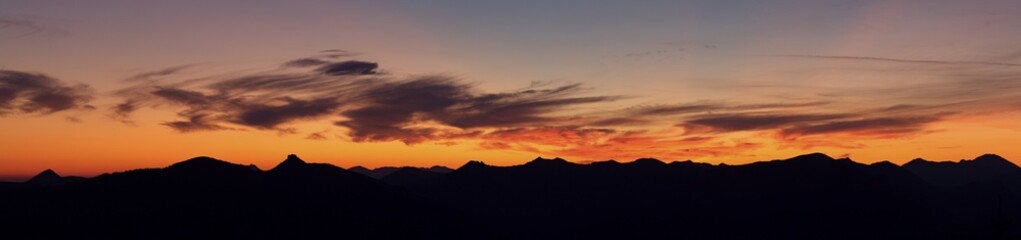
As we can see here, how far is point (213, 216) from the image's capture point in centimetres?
16238

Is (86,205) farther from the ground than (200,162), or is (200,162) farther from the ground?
(200,162)

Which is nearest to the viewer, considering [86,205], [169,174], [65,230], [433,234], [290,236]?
[65,230]

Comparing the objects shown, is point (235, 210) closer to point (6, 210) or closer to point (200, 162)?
point (200, 162)

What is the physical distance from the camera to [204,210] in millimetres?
163625

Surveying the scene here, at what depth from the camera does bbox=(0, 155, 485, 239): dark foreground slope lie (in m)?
148

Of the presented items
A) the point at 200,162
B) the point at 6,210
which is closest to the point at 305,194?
the point at 200,162

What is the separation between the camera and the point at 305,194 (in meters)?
192

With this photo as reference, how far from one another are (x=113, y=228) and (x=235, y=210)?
24.8 m

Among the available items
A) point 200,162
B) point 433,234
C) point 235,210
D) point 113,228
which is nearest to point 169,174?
point 200,162

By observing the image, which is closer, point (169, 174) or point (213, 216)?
point (213, 216)

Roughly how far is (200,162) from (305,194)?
23.0 m

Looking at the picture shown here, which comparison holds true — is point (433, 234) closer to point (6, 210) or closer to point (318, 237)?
point (318, 237)

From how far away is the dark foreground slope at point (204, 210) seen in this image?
14838 cm

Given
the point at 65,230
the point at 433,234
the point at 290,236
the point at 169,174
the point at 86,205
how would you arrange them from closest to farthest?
the point at 65,230 → the point at 86,205 → the point at 290,236 → the point at 169,174 → the point at 433,234
